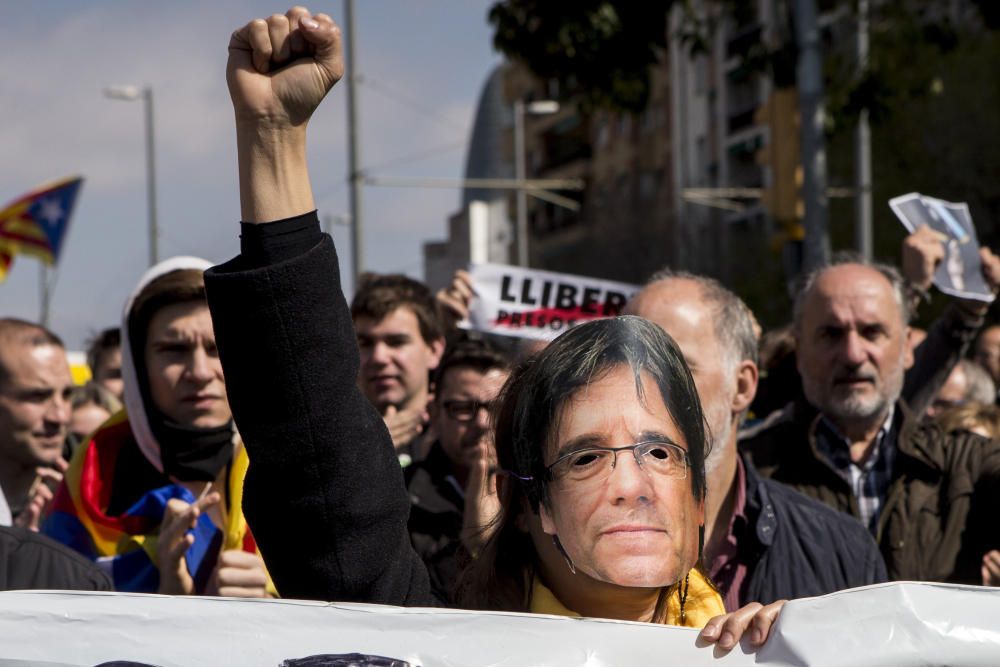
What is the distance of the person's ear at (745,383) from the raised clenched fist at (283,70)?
1880mm

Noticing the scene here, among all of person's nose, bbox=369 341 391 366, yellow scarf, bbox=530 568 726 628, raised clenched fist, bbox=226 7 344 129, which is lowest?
yellow scarf, bbox=530 568 726 628

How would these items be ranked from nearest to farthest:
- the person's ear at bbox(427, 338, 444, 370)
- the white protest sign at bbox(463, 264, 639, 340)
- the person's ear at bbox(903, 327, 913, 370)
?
the person's ear at bbox(903, 327, 913, 370), the person's ear at bbox(427, 338, 444, 370), the white protest sign at bbox(463, 264, 639, 340)

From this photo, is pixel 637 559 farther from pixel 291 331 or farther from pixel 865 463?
pixel 865 463

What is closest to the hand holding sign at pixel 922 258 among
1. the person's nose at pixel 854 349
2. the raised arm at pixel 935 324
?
the raised arm at pixel 935 324

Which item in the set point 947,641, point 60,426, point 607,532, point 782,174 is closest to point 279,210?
point 607,532

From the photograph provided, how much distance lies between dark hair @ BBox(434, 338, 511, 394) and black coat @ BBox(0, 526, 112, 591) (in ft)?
7.06

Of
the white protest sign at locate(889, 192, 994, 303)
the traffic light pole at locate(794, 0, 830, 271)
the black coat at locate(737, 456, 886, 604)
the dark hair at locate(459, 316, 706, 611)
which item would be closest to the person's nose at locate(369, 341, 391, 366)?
the black coat at locate(737, 456, 886, 604)

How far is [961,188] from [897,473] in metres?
20.5

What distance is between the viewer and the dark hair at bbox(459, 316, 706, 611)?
236 cm

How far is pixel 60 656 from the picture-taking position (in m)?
2.21

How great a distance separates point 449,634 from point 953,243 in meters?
3.96

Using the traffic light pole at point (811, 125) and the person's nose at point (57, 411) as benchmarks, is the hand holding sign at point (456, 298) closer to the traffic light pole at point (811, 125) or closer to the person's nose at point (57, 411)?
the person's nose at point (57, 411)

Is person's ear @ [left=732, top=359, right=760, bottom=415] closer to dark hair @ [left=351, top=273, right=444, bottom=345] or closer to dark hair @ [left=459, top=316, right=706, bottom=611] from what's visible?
dark hair @ [left=459, top=316, right=706, bottom=611]

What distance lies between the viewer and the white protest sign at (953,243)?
215 inches
